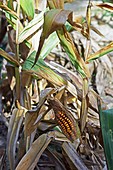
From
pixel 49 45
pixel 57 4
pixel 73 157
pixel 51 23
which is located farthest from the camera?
pixel 49 45

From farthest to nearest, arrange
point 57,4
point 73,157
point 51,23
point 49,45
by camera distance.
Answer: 1. point 49,45
2. point 73,157
3. point 57,4
4. point 51,23

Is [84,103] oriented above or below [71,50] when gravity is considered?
below

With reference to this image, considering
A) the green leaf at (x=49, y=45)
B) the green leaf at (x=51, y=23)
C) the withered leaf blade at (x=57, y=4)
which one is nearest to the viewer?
the green leaf at (x=51, y=23)

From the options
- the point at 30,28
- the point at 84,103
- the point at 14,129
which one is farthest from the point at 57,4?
the point at 14,129

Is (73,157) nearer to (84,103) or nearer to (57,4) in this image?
(84,103)

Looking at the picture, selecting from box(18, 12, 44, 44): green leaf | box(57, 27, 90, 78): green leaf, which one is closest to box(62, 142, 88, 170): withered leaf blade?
box(57, 27, 90, 78): green leaf

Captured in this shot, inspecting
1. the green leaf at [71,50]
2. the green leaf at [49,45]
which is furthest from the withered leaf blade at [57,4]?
the green leaf at [49,45]

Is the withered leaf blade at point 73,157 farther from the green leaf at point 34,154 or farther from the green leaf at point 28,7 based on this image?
the green leaf at point 28,7
